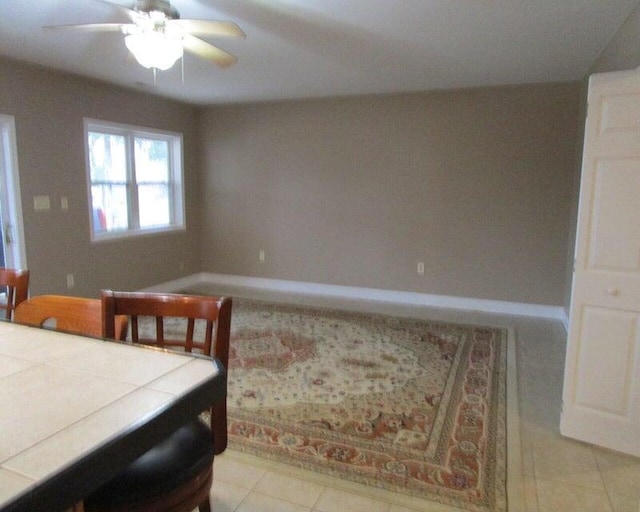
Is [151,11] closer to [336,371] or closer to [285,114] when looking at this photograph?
[336,371]

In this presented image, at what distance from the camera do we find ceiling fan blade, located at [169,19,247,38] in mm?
2180

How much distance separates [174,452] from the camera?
3.93ft

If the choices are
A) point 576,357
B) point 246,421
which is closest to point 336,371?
point 246,421

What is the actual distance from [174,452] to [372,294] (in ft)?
13.8

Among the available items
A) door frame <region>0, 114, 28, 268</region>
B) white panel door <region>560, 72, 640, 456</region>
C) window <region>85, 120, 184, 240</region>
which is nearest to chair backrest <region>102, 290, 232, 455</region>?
white panel door <region>560, 72, 640, 456</region>

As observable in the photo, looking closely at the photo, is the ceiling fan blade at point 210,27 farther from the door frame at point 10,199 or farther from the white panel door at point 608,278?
the door frame at point 10,199

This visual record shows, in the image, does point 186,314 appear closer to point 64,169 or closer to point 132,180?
point 64,169

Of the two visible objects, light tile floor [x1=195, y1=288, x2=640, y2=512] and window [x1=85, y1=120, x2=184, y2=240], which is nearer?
light tile floor [x1=195, y1=288, x2=640, y2=512]

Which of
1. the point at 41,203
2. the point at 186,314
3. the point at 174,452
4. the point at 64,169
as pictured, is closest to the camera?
the point at 174,452

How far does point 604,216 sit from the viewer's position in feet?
6.97

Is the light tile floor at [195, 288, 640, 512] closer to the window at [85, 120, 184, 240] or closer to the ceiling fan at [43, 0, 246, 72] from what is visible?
the ceiling fan at [43, 0, 246, 72]

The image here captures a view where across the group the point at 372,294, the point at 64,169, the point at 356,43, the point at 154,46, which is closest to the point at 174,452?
the point at 154,46

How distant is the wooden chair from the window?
359 cm

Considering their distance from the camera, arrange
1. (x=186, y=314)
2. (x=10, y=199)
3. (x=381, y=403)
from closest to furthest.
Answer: (x=186, y=314), (x=381, y=403), (x=10, y=199)
